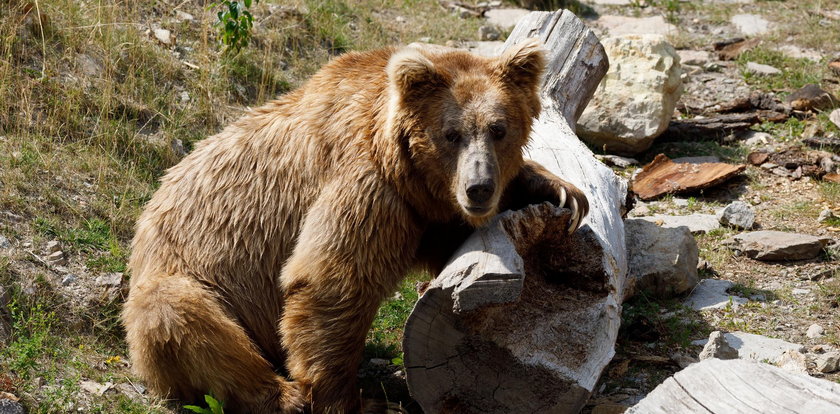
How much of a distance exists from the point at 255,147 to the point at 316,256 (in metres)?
0.94

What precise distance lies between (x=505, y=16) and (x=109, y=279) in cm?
738

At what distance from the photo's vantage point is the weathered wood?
3422mm

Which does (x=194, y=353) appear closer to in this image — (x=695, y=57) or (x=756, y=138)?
(x=756, y=138)

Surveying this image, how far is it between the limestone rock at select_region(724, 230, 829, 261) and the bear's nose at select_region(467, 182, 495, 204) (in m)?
3.27

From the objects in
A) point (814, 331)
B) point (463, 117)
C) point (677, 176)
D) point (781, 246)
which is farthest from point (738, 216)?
point (463, 117)

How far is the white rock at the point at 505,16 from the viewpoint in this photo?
11562 mm

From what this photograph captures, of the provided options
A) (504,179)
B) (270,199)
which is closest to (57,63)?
(270,199)

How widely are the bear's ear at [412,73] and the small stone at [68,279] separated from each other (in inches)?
109

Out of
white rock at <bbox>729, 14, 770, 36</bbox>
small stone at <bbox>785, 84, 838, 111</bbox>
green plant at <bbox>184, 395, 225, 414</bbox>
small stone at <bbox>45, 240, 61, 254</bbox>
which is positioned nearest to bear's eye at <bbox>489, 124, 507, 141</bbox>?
green plant at <bbox>184, 395, 225, 414</bbox>

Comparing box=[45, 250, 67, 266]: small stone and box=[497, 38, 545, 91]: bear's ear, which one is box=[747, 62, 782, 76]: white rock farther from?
box=[45, 250, 67, 266]: small stone

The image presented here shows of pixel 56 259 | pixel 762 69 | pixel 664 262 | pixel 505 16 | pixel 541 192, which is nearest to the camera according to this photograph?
pixel 541 192

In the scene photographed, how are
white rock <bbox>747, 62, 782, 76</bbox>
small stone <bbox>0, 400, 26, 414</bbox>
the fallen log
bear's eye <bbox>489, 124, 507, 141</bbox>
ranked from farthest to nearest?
white rock <bbox>747, 62, 782, 76</bbox> < bear's eye <bbox>489, 124, 507, 141</bbox> < small stone <bbox>0, 400, 26, 414</bbox> < the fallen log

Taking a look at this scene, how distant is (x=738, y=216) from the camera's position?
23.9 feet

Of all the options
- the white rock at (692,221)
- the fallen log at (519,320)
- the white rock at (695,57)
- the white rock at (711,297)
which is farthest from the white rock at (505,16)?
the fallen log at (519,320)
